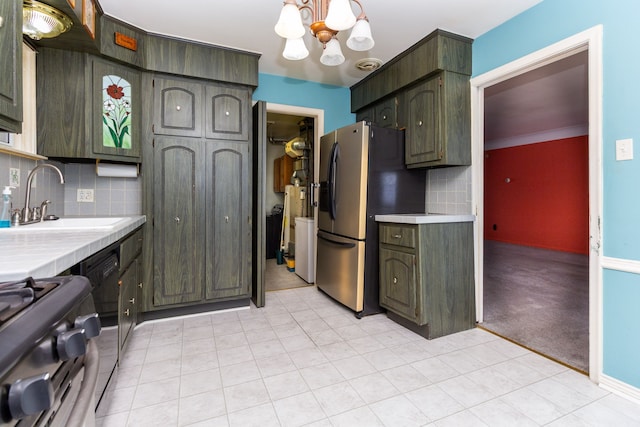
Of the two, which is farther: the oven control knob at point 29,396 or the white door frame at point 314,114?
the white door frame at point 314,114

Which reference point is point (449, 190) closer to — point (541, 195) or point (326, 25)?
point (326, 25)

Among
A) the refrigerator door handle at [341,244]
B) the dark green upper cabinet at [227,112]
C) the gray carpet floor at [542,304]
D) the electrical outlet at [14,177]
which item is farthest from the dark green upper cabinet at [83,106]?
the gray carpet floor at [542,304]

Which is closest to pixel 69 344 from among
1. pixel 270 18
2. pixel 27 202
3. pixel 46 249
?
pixel 46 249

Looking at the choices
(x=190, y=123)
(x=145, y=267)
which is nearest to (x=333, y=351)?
(x=145, y=267)

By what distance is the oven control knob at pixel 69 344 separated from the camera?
0.56 metres

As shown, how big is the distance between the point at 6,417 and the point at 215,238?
2475mm

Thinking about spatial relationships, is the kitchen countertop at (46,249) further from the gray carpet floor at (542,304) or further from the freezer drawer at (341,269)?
the gray carpet floor at (542,304)

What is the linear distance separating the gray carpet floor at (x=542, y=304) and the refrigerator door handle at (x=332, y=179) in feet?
5.65

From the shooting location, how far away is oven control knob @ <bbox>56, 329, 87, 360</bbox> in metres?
0.56

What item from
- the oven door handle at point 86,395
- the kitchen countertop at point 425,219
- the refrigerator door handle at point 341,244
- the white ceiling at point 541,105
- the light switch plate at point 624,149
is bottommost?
the oven door handle at point 86,395

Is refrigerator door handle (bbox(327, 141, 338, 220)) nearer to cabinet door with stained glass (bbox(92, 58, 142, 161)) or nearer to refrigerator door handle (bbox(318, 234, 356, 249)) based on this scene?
refrigerator door handle (bbox(318, 234, 356, 249))

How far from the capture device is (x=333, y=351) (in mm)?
2131

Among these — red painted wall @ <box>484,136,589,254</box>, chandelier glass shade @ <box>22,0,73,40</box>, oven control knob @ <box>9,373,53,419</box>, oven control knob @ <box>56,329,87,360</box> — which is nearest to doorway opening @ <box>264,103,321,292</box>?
chandelier glass shade @ <box>22,0,73,40</box>

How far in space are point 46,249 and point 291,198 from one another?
4.17 m
